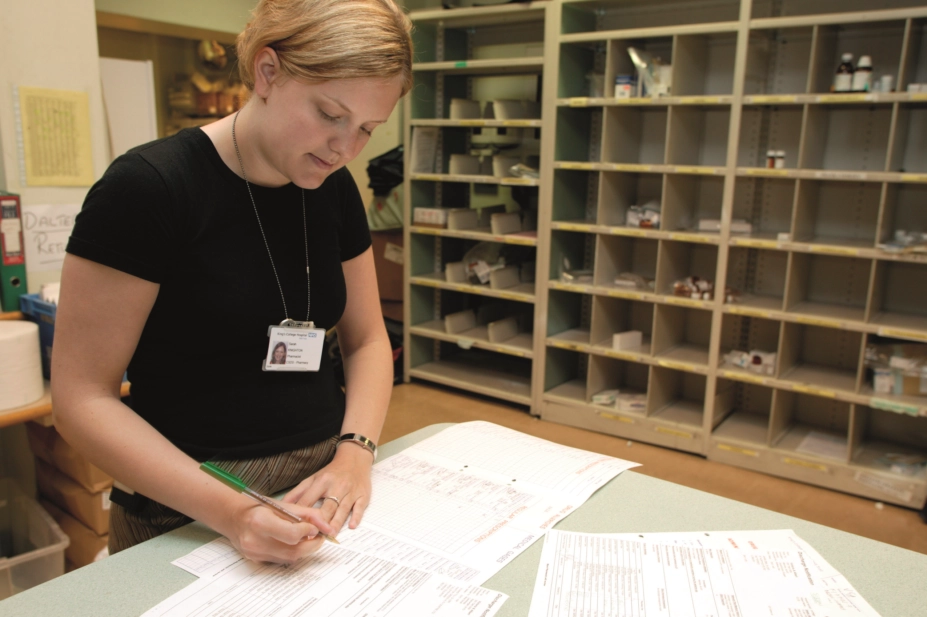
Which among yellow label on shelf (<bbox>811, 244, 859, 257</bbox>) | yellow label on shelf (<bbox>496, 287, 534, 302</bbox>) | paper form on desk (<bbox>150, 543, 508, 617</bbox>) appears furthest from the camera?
yellow label on shelf (<bbox>496, 287, 534, 302</bbox>)

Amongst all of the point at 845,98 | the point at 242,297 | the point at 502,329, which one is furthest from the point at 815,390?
the point at 242,297

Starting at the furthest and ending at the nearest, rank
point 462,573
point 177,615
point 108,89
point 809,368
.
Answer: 1. point 809,368
2. point 108,89
3. point 462,573
4. point 177,615

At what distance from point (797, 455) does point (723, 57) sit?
6.54ft

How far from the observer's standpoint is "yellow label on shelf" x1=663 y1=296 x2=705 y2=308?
3232 mm

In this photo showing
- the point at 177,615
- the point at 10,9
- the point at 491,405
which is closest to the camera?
the point at 177,615

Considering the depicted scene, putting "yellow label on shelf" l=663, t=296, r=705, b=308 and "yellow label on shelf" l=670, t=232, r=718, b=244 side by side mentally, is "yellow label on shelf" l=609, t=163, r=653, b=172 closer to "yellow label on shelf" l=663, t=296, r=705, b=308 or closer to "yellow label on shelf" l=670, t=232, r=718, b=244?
"yellow label on shelf" l=670, t=232, r=718, b=244

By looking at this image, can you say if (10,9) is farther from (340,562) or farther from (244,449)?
(340,562)

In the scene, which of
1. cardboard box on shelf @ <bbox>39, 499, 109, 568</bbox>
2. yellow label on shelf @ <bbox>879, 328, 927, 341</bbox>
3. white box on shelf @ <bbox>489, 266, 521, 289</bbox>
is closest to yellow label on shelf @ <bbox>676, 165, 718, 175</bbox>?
yellow label on shelf @ <bbox>879, 328, 927, 341</bbox>

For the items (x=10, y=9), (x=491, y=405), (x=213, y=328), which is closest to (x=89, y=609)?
(x=213, y=328)

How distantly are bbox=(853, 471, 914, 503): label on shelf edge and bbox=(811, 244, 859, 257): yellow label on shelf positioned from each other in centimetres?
95

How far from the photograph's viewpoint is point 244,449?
1.08 m

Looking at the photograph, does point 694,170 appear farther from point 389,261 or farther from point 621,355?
point 389,261

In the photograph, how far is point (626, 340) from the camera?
3.58 meters

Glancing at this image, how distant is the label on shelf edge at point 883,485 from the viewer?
9.40ft
